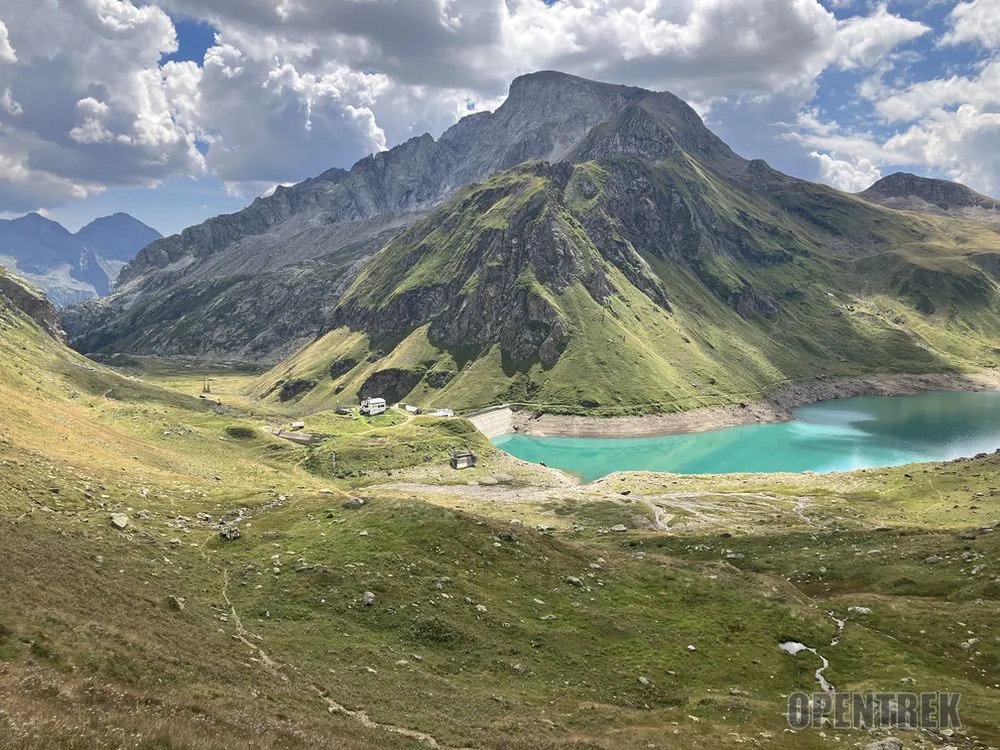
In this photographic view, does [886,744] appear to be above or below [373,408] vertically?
below

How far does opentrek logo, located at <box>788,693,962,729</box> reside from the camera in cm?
3186

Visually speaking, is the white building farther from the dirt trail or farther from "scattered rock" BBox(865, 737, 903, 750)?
"scattered rock" BBox(865, 737, 903, 750)

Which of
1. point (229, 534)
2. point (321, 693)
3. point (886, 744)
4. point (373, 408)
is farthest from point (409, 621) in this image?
point (373, 408)

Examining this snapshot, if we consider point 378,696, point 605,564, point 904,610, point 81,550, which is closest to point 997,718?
point 904,610

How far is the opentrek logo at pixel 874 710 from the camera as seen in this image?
31.9 metres

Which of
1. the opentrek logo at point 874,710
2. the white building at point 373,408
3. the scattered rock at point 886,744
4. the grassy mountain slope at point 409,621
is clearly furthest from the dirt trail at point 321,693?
the white building at point 373,408

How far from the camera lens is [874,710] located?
1304 inches

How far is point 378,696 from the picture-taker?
1166 inches

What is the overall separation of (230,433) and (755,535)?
104m

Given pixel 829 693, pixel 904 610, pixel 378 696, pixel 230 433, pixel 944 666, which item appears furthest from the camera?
pixel 230 433

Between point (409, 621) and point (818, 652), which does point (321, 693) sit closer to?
point (409, 621)

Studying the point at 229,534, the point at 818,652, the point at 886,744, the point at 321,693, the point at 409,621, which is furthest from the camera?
the point at 229,534

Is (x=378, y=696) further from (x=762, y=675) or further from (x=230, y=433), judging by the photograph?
(x=230, y=433)

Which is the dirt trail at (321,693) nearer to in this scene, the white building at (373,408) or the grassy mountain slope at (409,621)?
the grassy mountain slope at (409,621)
